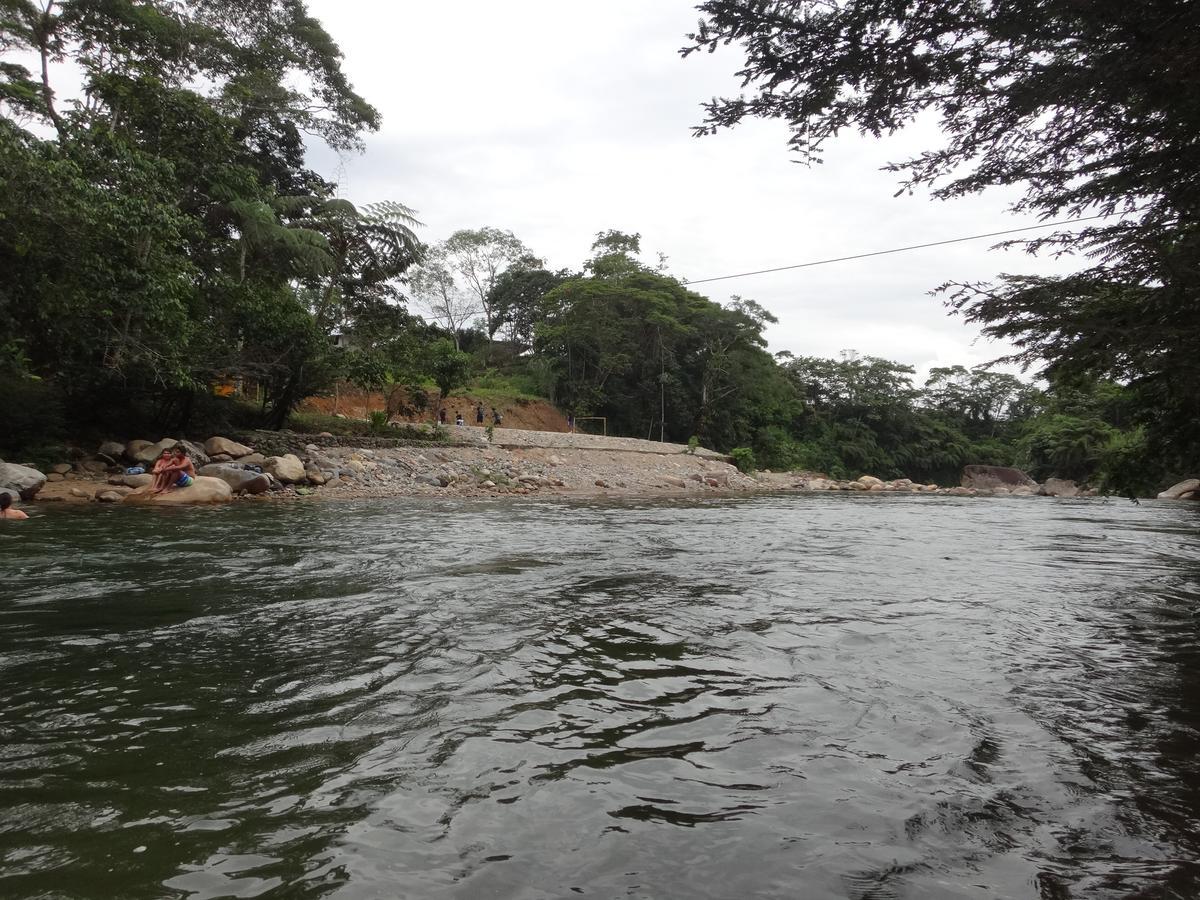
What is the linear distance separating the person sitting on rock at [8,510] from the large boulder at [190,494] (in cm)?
230

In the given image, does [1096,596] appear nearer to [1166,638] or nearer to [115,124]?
[1166,638]

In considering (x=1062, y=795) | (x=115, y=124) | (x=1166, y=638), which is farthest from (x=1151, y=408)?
(x=115, y=124)

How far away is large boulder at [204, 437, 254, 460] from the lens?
17859mm

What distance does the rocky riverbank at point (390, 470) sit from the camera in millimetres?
14328

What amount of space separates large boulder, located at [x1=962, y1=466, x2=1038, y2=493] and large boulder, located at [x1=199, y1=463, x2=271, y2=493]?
4655 cm

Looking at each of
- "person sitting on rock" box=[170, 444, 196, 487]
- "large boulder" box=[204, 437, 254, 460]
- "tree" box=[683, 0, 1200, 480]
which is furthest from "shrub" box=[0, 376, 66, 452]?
"tree" box=[683, 0, 1200, 480]

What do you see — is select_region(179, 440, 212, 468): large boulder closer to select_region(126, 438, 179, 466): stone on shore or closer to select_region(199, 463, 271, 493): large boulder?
select_region(126, 438, 179, 466): stone on shore

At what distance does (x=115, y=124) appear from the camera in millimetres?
15523

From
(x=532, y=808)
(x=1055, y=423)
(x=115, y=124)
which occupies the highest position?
(x=115, y=124)

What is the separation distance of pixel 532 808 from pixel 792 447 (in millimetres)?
48463

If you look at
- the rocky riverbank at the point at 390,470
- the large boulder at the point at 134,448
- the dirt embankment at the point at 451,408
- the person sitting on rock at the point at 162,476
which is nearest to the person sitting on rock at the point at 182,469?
the person sitting on rock at the point at 162,476

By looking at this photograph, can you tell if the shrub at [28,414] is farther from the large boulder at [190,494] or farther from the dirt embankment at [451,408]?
the dirt embankment at [451,408]

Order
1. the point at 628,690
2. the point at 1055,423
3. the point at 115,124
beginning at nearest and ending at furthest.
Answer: the point at 628,690
the point at 115,124
the point at 1055,423

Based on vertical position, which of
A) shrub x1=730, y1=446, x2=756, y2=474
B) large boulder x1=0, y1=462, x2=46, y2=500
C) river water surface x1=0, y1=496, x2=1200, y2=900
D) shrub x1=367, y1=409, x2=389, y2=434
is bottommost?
river water surface x1=0, y1=496, x2=1200, y2=900
